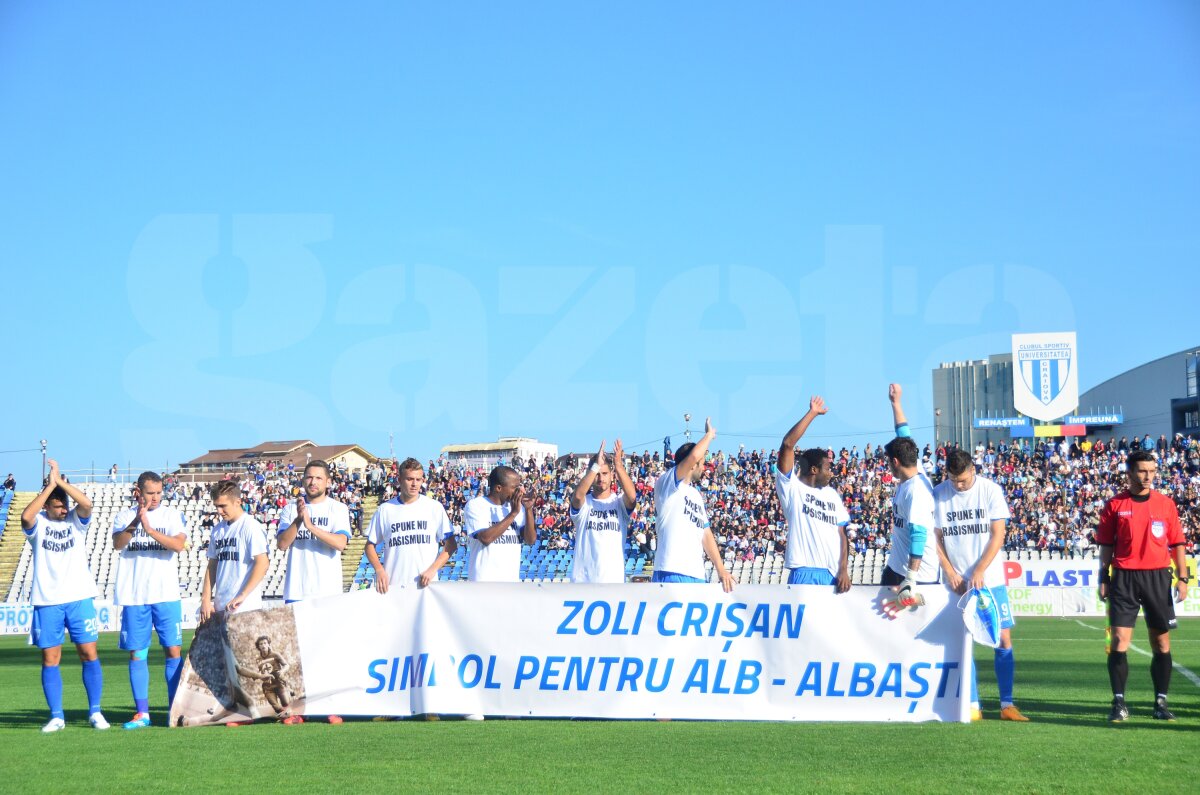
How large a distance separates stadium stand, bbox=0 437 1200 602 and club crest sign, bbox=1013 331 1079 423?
3.26 metres

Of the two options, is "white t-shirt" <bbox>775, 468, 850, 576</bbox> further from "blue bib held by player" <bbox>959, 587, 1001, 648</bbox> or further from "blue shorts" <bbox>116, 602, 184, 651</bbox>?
"blue shorts" <bbox>116, 602, 184, 651</bbox>

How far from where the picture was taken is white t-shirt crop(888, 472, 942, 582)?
867cm

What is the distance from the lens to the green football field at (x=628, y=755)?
636 centimetres

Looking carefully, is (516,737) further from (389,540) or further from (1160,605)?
(1160,605)

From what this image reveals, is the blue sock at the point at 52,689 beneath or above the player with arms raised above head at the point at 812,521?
beneath

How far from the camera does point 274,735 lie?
28.0 feet

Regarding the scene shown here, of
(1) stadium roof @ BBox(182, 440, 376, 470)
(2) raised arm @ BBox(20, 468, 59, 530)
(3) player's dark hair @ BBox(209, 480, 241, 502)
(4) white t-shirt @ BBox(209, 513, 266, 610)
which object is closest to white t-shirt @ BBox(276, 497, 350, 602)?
(4) white t-shirt @ BBox(209, 513, 266, 610)

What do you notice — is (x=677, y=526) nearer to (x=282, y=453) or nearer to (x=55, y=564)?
(x=55, y=564)

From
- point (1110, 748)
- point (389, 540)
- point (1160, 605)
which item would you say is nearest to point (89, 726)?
point (389, 540)

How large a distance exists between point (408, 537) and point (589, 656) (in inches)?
80.4

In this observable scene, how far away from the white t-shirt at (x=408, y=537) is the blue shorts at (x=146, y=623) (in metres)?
1.76

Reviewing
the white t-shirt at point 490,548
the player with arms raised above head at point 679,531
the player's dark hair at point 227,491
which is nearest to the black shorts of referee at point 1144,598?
the player with arms raised above head at point 679,531

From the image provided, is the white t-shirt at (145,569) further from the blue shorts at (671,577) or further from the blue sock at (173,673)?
the blue shorts at (671,577)

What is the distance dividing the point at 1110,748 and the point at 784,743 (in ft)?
6.72
